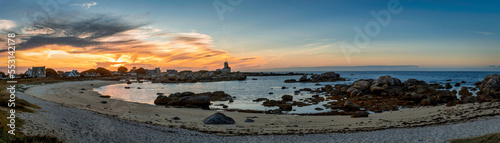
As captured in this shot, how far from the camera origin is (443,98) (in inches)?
1363

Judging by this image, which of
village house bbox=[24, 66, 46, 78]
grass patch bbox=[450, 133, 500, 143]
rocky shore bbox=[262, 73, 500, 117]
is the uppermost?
village house bbox=[24, 66, 46, 78]

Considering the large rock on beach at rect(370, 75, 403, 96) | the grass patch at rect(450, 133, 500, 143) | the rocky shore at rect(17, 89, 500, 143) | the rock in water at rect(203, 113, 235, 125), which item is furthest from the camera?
the large rock on beach at rect(370, 75, 403, 96)

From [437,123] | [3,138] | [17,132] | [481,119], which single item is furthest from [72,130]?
[481,119]

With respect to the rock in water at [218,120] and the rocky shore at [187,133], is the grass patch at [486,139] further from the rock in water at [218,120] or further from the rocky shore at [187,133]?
the rock in water at [218,120]

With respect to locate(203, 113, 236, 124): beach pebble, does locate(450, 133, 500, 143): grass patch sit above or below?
above

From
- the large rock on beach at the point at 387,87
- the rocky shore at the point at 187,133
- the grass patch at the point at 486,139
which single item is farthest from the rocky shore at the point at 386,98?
the grass patch at the point at 486,139

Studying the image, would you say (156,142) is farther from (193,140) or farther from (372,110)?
(372,110)

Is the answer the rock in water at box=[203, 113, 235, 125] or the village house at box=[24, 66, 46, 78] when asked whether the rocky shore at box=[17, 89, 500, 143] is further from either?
the village house at box=[24, 66, 46, 78]

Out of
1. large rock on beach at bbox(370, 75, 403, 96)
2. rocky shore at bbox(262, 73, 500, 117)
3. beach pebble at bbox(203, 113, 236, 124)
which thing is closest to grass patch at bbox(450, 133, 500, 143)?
rocky shore at bbox(262, 73, 500, 117)

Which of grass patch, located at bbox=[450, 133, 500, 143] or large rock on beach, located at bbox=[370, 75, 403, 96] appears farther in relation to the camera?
large rock on beach, located at bbox=[370, 75, 403, 96]

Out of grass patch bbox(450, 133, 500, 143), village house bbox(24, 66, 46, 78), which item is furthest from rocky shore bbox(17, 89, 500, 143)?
village house bbox(24, 66, 46, 78)

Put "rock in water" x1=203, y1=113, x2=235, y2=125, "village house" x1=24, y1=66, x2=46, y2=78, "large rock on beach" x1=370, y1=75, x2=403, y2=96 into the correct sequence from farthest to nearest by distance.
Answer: "village house" x1=24, y1=66, x2=46, y2=78, "large rock on beach" x1=370, y1=75, x2=403, y2=96, "rock in water" x1=203, y1=113, x2=235, y2=125

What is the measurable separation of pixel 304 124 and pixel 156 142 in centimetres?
1230

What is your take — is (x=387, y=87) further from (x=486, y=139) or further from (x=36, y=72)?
(x=36, y=72)
